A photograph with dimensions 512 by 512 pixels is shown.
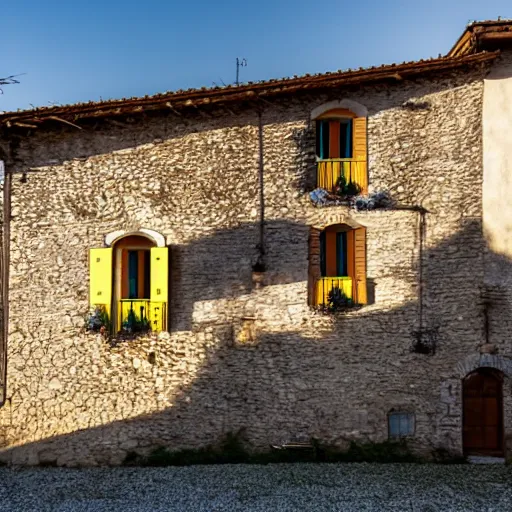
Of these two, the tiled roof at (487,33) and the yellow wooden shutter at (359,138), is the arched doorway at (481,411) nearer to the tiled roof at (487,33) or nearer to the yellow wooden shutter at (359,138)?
the yellow wooden shutter at (359,138)

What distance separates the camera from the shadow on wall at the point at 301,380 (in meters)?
8.14

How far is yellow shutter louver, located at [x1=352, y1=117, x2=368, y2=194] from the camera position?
852 centimetres

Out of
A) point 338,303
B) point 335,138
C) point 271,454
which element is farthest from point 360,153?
point 271,454

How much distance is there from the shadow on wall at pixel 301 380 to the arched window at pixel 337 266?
0.34 metres

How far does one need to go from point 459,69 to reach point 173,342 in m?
7.90

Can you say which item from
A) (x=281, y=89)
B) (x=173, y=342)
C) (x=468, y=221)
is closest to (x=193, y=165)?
(x=281, y=89)

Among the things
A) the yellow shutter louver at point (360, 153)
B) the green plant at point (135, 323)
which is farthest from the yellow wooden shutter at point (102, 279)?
the yellow shutter louver at point (360, 153)

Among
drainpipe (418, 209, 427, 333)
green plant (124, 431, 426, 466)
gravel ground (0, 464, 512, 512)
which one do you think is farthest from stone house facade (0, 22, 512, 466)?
gravel ground (0, 464, 512, 512)

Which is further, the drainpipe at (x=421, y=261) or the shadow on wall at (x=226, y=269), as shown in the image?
the shadow on wall at (x=226, y=269)

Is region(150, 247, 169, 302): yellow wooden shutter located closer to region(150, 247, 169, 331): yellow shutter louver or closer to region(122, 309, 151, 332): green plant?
region(150, 247, 169, 331): yellow shutter louver

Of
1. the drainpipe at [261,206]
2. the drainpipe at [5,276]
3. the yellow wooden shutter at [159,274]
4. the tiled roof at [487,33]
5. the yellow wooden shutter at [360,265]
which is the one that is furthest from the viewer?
the drainpipe at [5,276]

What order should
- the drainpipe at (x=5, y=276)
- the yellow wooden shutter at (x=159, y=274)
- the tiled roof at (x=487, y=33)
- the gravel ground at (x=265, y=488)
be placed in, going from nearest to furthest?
the gravel ground at (x=265, y=488) < the tiled roof at (x=487, y=33) < the yellow wooden shutter at (x=159, y=274) < the drainpipe at (x=5, y=276)

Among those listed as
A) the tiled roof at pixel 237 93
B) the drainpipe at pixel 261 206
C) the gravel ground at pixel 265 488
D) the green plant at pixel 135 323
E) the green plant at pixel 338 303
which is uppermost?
the tiled roof at pixel 237 93

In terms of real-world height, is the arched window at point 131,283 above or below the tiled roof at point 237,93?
below
